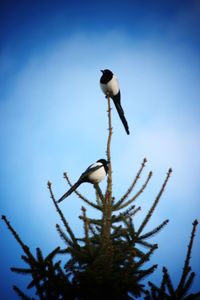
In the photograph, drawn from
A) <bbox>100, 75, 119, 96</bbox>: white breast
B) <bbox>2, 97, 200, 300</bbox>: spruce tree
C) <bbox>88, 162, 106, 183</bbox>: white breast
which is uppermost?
<bbox>100, 75, 119, 96</bbox>: white breast

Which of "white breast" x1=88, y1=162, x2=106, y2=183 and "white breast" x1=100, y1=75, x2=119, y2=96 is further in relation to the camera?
"white breast" x1=100, y1=75, x2=119, y2=96

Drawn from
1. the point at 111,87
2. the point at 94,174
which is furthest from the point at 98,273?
the point at 111,87

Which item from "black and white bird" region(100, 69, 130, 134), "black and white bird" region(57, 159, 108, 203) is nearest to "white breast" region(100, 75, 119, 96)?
"black and white bird" region(100, 69, 130, 134)

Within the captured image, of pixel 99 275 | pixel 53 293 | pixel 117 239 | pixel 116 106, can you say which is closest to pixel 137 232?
pixel 117 239

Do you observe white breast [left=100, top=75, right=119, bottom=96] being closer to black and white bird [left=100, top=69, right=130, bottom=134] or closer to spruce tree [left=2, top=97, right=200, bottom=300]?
black and white bird [left=100, top=69, right=130, bottom=134]

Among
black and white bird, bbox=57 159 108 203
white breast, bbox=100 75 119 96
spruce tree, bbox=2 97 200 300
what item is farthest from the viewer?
white breast, bbox=100 75 119 96

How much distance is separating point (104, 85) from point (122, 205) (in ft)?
11.5

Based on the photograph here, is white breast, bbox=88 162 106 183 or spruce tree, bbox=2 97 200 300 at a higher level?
white breast, bbox=88 162 106 183

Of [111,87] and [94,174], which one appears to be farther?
[111,87]

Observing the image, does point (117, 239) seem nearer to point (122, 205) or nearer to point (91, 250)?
point (122, 205)

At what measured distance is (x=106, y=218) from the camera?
9.57 feet

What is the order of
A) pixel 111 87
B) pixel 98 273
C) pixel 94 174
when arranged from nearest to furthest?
pixel 98 273, pixel 94 174, pixel 111 87

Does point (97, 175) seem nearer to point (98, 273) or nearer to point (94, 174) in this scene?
point (94, 174)

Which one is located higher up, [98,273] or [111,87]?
[111,87]
